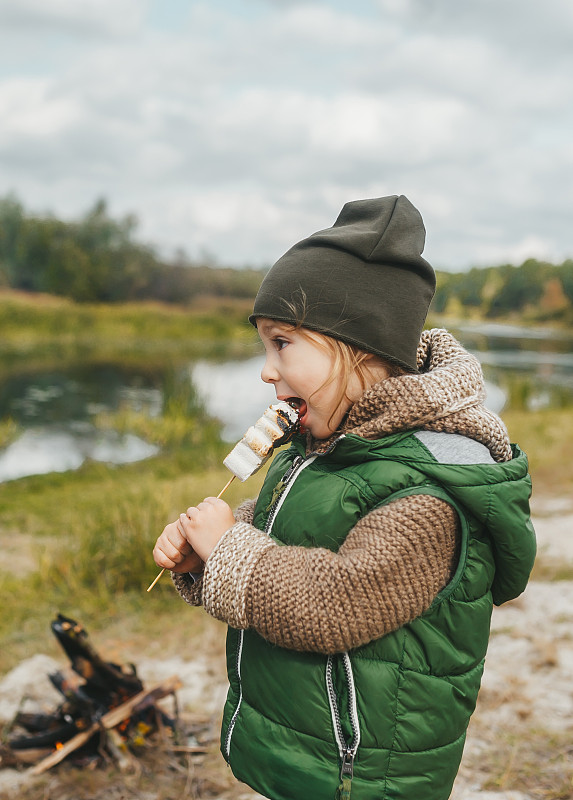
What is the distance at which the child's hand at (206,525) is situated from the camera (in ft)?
4.82

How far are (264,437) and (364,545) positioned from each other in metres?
0.39

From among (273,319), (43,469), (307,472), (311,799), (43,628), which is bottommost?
(43,469)

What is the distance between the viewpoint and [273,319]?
1.54 metres

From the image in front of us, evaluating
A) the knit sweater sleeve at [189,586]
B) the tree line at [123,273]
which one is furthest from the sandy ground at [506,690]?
the tree line at [123,273]

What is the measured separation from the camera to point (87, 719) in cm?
259

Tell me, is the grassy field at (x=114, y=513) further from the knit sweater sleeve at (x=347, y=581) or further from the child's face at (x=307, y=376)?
the knit sweater sleeve at (x=347, y=581)

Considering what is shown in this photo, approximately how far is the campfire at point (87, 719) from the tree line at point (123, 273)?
2594 cm

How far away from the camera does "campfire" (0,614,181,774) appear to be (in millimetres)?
2553

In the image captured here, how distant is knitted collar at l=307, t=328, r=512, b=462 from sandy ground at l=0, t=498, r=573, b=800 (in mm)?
1510

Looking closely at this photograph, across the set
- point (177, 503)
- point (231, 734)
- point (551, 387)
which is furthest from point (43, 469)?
point (551, 387)

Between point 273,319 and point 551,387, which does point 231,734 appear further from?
point 551,387

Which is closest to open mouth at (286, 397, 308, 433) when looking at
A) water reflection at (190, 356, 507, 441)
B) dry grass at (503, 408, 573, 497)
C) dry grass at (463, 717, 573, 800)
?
dry grass at (463, 717, 573, 800)

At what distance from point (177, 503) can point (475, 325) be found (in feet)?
147

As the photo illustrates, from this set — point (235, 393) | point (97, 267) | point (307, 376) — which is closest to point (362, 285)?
point (307, 376)
